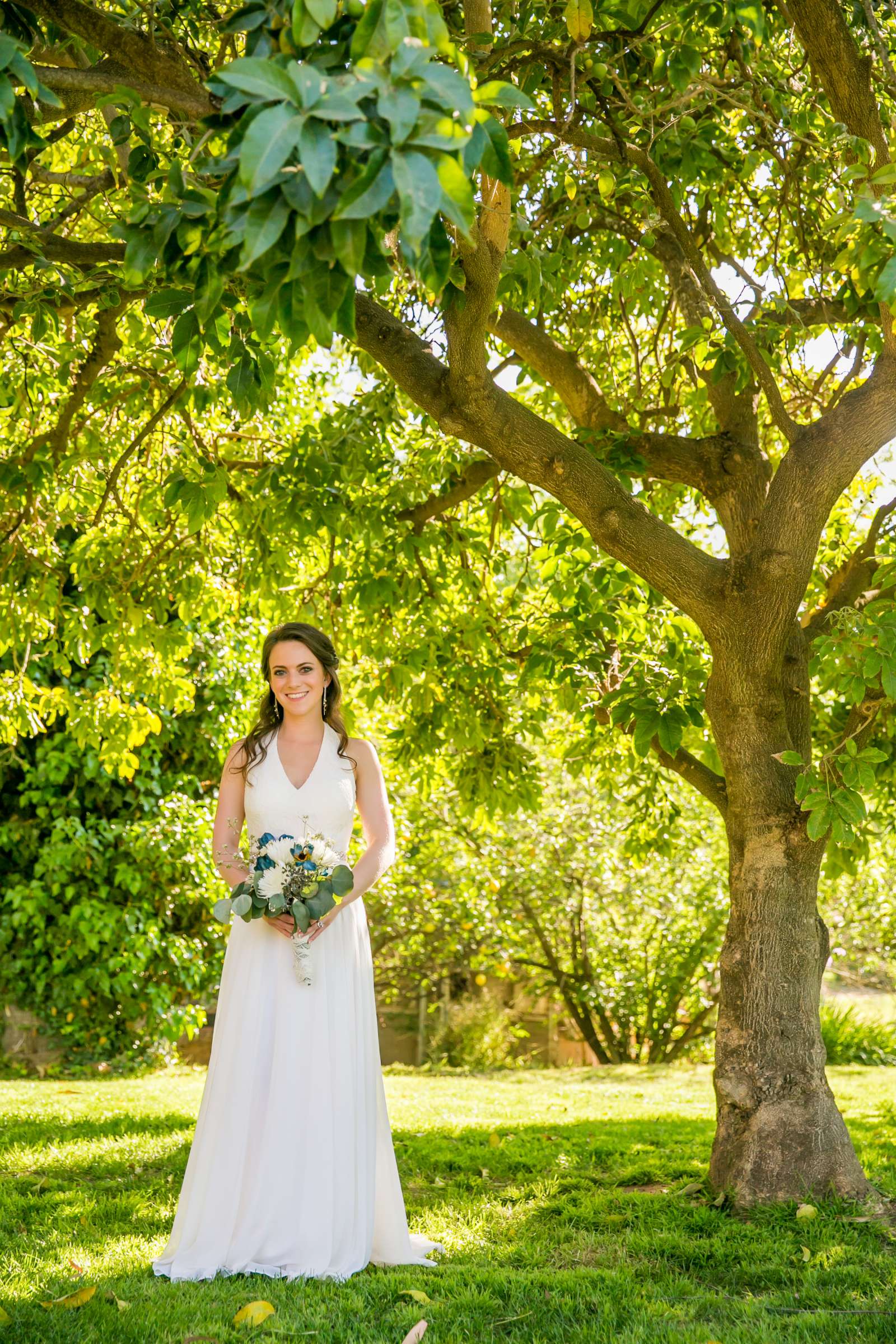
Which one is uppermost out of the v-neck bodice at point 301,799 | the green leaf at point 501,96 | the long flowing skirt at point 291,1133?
the green leaf at point 501,96

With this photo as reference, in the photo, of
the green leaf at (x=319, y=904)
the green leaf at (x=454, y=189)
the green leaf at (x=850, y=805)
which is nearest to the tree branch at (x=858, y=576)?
the green leaf at (x=850, y=805)

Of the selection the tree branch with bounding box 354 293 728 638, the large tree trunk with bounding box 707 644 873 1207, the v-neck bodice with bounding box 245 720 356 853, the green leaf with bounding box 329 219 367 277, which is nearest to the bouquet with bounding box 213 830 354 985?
the v-neck bodice with bounding box 245 720 356 853

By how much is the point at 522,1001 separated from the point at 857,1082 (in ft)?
17.6

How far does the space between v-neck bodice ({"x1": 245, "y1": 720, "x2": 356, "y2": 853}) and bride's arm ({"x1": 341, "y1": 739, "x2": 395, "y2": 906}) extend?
62 millimetres

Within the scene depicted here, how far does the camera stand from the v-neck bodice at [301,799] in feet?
13.7

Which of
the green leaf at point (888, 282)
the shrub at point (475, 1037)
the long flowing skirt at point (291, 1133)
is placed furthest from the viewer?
the shrub at point (475, 1037)

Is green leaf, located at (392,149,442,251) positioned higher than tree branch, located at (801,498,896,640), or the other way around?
tree branch, located at (801,498,896,640)

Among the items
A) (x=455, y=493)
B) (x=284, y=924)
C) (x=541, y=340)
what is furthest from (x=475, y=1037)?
(x=284, y=924)

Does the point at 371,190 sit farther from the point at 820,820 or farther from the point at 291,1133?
the point at 291,1133

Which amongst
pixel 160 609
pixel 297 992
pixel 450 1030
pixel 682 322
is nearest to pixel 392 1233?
pixel 297 992

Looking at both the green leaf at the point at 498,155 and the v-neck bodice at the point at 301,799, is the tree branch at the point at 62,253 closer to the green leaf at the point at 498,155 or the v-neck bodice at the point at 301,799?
the v-neck bodice at the point at 301,799

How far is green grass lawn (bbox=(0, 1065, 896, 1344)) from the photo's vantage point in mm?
3182

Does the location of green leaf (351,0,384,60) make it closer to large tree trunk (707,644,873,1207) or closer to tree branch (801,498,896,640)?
large tree trunk (707,644,873,1207)

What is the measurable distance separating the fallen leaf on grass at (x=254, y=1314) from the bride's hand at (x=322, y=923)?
1148 millimetres
